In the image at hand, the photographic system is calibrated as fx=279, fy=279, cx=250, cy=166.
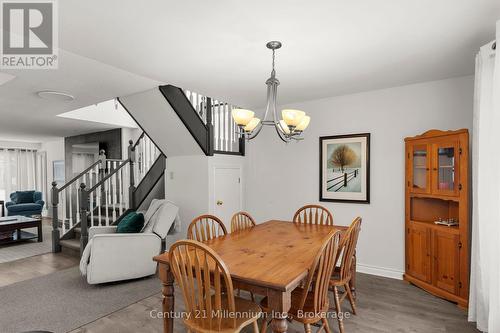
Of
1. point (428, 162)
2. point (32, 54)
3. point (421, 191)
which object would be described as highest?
point (32, 54)

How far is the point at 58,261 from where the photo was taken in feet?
14.4

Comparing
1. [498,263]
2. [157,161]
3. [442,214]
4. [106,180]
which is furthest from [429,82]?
[106,180]

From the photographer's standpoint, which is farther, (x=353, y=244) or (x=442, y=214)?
(x=442, y=214)

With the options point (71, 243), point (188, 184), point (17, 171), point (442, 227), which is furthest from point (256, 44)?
point (17, 171)

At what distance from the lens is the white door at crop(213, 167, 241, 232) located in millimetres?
4355

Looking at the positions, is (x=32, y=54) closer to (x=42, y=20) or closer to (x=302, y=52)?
(x=42, y=20)

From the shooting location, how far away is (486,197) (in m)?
2.32

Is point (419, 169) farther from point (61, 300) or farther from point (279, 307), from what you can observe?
point (61, 300)

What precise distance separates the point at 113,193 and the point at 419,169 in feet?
16.3

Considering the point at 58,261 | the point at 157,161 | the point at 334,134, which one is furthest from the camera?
the point at 157,161

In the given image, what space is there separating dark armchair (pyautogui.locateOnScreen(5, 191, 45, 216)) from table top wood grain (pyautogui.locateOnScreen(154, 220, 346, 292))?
7.72 m

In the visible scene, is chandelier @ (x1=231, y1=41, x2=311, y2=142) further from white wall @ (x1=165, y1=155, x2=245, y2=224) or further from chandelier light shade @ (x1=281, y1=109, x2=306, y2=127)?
white wall @ (x1=165, y1=155, x2=245, y2=224)

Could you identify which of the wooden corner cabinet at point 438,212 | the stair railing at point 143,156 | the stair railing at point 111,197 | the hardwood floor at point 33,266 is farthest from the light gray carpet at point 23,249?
the wooden corner cabinet at point 438,212

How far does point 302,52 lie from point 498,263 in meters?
2.29
